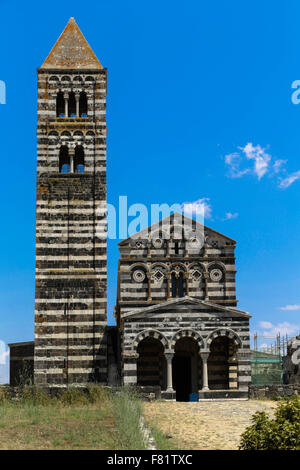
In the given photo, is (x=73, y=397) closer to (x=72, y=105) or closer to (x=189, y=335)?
(x=189, y=335)

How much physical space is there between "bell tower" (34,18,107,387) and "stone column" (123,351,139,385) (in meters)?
3.19

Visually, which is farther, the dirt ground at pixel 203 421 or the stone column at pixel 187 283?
the stone column at pixel 187 283

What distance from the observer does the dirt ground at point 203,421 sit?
14.4 metres

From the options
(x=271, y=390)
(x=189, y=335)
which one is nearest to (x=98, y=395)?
(x=189, y=335)

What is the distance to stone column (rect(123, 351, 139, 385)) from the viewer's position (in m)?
27.5

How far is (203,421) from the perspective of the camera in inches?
739

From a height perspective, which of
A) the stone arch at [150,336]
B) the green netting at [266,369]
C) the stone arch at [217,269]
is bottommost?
the green netting at [266,369]

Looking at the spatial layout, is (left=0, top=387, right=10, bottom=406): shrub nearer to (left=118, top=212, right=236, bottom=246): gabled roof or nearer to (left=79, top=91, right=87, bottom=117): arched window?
(left=118, top=212, right=236, bottom=246): gabled roof

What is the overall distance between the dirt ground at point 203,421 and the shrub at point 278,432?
213 cm

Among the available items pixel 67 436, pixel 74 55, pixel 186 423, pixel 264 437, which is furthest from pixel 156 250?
pixel 264 437

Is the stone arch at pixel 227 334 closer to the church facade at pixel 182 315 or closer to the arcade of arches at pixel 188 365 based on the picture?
the church facade at pixel 182 315

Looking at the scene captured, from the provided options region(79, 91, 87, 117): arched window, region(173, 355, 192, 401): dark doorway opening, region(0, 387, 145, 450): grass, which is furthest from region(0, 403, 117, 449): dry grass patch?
region(79, 91, 87, 117): arched window

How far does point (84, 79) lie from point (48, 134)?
3.89m

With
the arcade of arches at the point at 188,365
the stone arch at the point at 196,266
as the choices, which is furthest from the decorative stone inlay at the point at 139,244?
the arcade of arches at the point at 188,365
